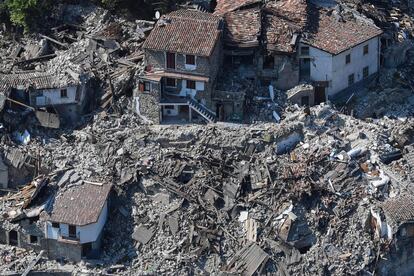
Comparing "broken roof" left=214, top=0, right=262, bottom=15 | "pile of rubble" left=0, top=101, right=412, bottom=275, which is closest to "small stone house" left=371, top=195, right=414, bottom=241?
"pile of rubble" left=0, top=101, right=412, bottom=275

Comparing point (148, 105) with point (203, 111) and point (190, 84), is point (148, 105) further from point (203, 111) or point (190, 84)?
point (203, 111)

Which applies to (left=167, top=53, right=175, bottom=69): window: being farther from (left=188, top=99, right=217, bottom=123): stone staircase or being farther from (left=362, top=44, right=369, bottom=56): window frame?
(left=362, top=44, right=369, bottom=56): window frame

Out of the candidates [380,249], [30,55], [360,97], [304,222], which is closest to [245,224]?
[304,222]

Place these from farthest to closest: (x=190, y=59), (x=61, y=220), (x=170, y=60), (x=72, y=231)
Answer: (x=170, y=60) < (x=190, y=59) < (x=72, y=231) < (x=61, y=220)

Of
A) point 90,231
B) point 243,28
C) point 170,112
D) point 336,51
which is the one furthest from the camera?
point 243,28

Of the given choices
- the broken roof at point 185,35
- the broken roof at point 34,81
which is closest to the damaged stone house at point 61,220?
the broken roof at point 34,81

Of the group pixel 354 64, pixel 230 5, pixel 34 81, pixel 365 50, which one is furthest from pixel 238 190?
pixel 34 81
